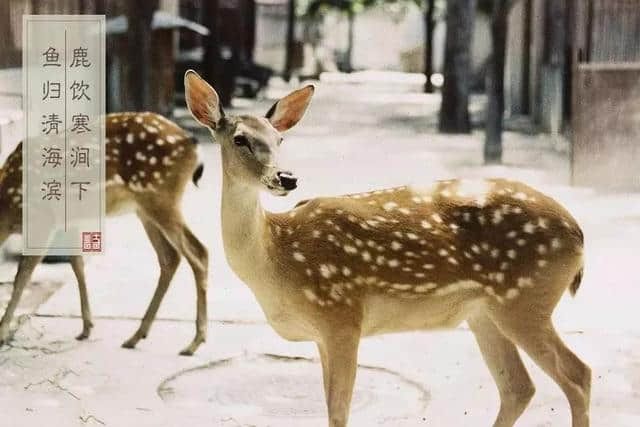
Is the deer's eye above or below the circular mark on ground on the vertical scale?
above

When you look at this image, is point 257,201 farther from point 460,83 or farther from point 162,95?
point 460,83

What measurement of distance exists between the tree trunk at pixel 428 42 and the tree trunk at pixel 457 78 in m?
0.13

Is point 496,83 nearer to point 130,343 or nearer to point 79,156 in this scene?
point 130,343

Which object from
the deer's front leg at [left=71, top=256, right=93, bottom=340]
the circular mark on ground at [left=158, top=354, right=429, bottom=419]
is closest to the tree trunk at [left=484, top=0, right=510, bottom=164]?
the circular mark on ground at [left=158, top=354, right=429, bottom=419]

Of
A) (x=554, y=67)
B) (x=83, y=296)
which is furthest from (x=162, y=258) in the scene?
(x=554, y=67)

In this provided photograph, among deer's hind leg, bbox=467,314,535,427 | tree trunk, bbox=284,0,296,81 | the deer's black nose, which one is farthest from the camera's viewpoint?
tree trunk, bbox=284,0,296,81

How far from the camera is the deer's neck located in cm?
191

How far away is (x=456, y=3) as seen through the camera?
16.6 ft

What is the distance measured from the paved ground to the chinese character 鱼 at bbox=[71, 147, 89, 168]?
0.25 m

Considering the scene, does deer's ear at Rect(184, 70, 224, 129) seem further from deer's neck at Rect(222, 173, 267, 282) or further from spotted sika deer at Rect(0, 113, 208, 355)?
spotted sika deer at Rect(0, 113, 208, 355)

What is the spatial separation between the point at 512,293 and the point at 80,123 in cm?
99

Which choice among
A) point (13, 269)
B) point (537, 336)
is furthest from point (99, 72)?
point (537, 336)

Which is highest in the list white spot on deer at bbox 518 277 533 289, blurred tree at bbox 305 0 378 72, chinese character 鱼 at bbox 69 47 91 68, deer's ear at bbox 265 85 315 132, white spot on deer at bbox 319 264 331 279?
blurred tree at bbox 305 0 378 72

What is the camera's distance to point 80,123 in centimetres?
230
